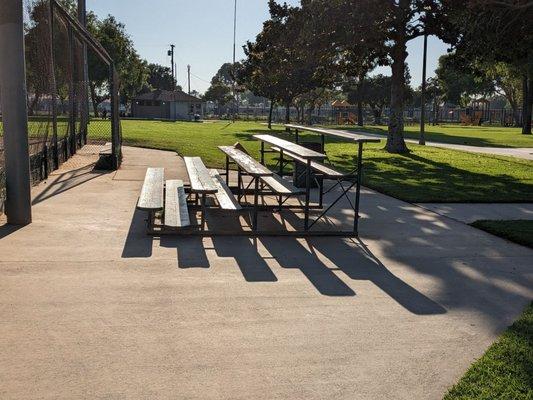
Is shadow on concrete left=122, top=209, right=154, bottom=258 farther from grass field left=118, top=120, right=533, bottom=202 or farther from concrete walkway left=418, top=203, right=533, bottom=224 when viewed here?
grass field left=118, top=120, right=533, bottom=202

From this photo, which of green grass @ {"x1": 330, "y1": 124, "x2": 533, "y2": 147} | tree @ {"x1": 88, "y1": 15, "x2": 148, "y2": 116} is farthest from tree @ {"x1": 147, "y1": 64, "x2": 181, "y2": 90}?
green grass @ {"x1": 330, "y1": 124, "x2": 533, "y2": 147}

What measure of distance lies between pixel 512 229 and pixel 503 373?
4.60 meters

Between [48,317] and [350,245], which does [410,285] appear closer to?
[350,245]

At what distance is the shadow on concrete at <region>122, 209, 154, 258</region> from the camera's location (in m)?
6.09

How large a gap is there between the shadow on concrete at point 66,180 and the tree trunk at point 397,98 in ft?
39.4

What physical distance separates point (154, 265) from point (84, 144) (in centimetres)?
1541

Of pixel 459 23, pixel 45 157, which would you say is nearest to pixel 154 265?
pixel 45 157

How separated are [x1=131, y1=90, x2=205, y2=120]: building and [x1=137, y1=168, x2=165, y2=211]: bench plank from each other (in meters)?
66.8

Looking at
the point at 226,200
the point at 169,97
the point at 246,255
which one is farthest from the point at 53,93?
the point at 169,97

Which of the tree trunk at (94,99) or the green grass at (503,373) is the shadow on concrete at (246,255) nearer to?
the green grass at (503,373)

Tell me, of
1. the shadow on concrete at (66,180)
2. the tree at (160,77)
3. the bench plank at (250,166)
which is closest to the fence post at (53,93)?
the shadow on concrete at (66,180)

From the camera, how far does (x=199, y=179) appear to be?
7734 millimetres

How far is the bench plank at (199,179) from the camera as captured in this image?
6841 mm

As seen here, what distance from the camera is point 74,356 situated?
3.59m
